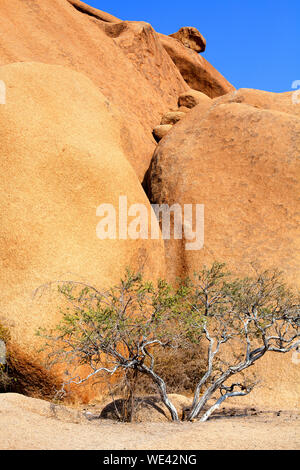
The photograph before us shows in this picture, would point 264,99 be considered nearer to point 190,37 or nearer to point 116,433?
point 116,433

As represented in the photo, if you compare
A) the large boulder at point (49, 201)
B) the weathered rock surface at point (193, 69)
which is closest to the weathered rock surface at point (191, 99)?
the weathered rock surface at point (193, 69)

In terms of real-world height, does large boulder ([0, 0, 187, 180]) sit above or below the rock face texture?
above

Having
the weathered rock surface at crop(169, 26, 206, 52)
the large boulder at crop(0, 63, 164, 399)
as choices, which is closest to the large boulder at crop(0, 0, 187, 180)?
the large boulder at crop(0, 63, 164, 399)

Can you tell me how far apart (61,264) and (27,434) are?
4.13 m

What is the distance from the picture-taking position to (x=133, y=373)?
7242 mm

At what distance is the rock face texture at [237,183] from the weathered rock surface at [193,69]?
11.5m

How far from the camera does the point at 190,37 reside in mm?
28531

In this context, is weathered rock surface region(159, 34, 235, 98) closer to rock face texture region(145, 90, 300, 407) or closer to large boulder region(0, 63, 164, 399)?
rock face texture region(145, 90, 300, 407)

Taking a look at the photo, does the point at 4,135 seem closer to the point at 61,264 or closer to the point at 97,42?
the point at 61,264

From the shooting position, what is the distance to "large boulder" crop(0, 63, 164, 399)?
8.25 meters

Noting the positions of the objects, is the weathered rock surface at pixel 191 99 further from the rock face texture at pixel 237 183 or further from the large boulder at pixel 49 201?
the large boulder at pixel 49 201

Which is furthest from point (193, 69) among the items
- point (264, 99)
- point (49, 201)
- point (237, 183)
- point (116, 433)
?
point (116, 433)

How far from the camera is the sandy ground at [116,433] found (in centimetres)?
480

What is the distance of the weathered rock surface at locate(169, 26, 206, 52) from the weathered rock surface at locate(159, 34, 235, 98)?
1442mm
